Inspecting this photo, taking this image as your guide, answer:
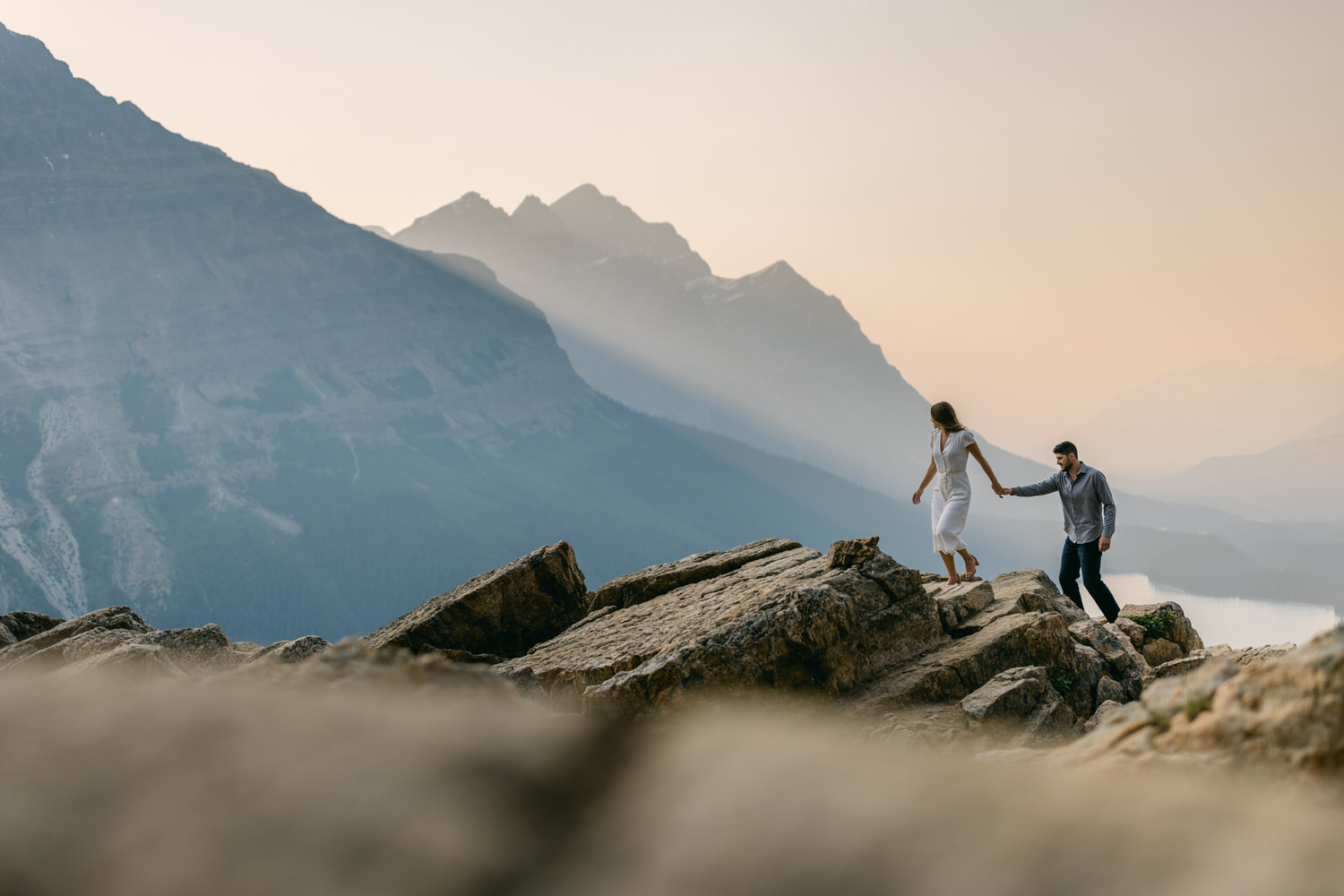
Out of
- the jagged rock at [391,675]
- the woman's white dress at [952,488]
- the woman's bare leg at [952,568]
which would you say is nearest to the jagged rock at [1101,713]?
the woman's bare leg at [952,568]

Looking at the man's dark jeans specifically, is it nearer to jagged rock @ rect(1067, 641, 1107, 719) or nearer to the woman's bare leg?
the woman's bare leg

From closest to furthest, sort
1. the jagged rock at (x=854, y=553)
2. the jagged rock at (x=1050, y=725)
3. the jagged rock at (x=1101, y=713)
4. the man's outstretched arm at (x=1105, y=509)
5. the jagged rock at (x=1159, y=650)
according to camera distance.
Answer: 1. the jagged rock at (x=1050, y=725)
2. the jagged rock at (x=1101, y=713)
3. the jagged rock at (x=854, y=553)
4. the jagged rock at (x=1159, y=650)
5. the man's outstretched arm at (x=1105, y=509)

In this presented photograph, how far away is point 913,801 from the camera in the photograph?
4.12 meters

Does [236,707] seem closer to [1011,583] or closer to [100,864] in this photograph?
[100,864]

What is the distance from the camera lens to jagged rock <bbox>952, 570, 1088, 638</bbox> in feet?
36.9

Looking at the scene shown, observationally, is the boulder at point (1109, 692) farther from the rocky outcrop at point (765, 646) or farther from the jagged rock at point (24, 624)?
the jagged rock at point (24, 624)

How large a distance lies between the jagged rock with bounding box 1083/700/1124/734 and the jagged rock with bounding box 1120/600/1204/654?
6.29 metres

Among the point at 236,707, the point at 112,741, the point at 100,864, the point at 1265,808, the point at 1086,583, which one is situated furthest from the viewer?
the point at 1086,583

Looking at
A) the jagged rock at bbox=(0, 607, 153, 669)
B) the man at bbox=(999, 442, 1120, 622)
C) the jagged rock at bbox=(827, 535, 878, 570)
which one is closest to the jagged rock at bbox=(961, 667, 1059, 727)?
the jagged rock at bbox=(827, 535, 878, 570)

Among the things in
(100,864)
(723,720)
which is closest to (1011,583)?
(723,720)

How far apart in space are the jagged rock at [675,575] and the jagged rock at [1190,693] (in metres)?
9.39

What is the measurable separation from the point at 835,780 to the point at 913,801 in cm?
53

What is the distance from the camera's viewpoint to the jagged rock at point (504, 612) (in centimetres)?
1301

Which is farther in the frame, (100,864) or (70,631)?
(70,631)
